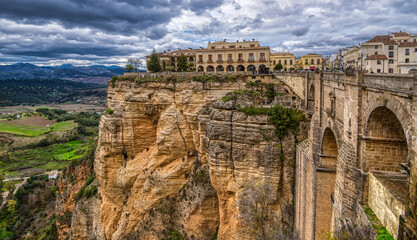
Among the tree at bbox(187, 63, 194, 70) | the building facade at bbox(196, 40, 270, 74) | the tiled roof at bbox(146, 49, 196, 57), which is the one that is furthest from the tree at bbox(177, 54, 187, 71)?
the tiled roof at bbox(146, 49, 196, 57)

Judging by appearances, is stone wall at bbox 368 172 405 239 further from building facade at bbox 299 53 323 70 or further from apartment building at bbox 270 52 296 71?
building facade at bbox 299 53 323 70

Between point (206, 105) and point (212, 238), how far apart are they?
41.0ft

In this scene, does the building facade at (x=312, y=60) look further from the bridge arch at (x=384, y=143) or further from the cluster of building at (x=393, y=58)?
the bridge arch at (x=384, y=143)

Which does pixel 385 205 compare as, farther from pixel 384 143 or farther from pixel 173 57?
pixel 173 57

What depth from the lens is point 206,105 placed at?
27.0m

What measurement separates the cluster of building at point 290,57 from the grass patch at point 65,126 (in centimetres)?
6716

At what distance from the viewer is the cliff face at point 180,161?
2048 cm

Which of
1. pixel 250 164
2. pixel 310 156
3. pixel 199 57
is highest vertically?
pixel 199 57

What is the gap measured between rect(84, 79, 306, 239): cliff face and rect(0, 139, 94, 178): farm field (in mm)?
37261

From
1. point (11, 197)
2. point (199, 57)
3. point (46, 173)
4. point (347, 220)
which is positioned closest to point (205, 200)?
point (347, 220)

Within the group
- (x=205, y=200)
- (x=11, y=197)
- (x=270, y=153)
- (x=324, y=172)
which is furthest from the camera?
(x=11, y=197)

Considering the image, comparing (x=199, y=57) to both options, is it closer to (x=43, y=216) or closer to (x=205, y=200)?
(x=205, y=200)

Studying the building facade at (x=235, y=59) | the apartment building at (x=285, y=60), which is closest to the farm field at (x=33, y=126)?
the building facade at (x=235, y=59)

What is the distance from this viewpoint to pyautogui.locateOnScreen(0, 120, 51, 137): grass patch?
92188 mm
